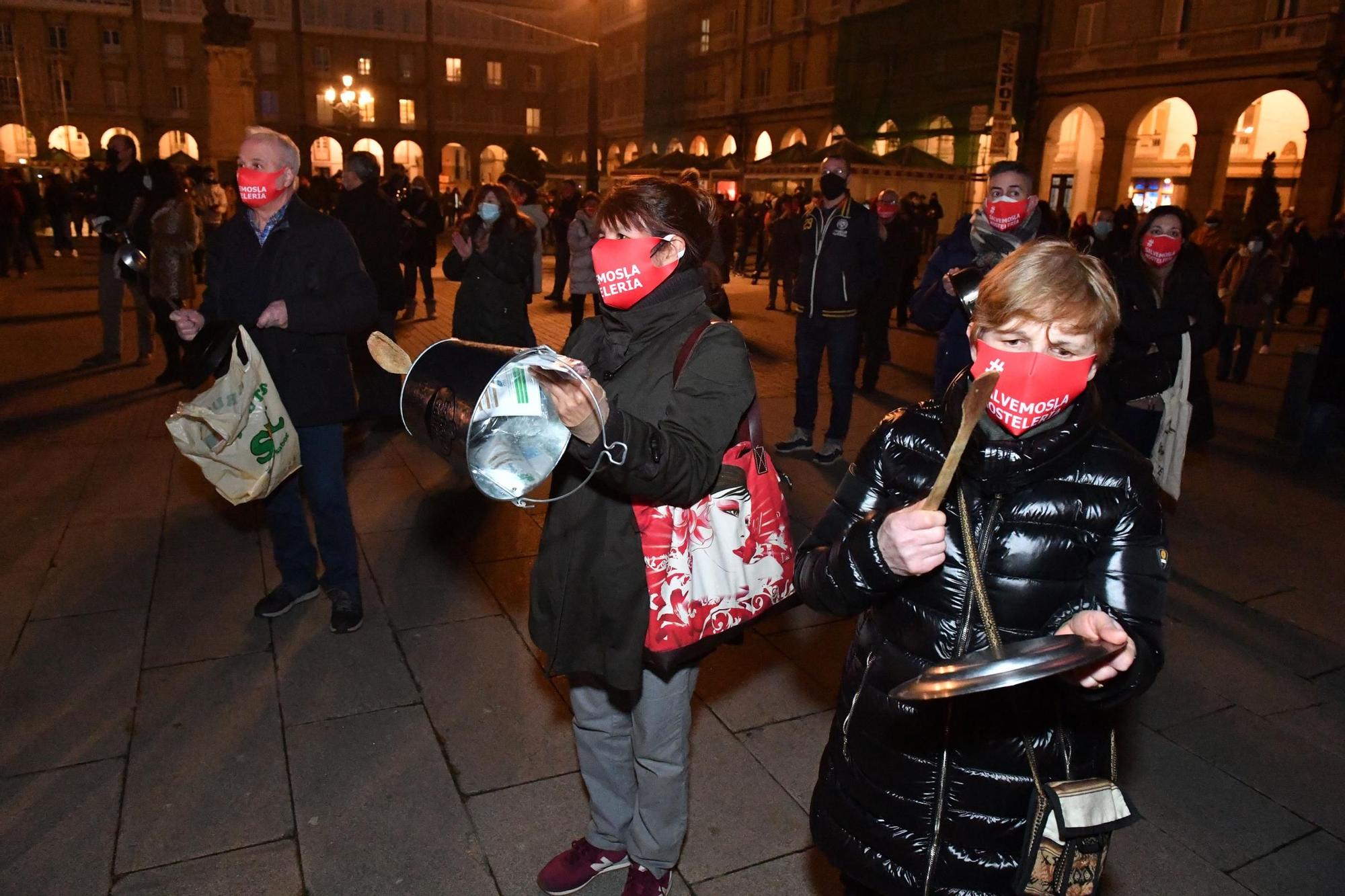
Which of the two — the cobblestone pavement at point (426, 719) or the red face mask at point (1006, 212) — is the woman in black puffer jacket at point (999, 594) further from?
the red face mask at point (1006, 212)


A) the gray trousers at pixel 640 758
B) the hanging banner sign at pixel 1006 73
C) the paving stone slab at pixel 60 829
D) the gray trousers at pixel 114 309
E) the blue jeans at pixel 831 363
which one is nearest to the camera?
the gray trousers at pixel 640 758

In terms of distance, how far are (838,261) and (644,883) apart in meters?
5.00

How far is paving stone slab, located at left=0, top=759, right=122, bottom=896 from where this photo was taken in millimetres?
2557

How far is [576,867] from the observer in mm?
2572

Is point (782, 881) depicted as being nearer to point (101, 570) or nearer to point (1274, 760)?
point (1274, 760)

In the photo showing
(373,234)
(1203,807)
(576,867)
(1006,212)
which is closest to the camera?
(576,867)

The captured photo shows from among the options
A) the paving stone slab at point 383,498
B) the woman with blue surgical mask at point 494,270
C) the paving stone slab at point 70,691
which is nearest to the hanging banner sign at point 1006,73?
the woman with blue surgical mask at point 494,270

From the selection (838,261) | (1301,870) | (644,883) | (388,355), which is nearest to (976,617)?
(388,355)

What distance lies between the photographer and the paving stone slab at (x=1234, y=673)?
12.1 ft

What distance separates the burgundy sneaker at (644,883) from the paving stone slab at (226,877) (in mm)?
897

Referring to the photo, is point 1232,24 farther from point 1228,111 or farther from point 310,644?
point 310,644

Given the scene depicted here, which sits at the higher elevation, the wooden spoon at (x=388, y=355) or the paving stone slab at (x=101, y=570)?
the wooden spoon at (x=388, y=355)

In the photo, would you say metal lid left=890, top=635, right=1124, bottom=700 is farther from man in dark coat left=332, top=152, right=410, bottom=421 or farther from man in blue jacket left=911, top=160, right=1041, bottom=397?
man in dark coat left=332, top=152, right=410, bottom=421

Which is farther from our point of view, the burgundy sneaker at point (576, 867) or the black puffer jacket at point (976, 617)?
the burgundy sneaker at point (576, 867)
